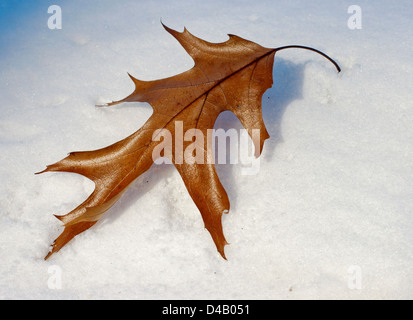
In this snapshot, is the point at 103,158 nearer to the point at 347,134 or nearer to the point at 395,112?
the point at 347,134

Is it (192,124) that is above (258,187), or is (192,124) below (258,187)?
above

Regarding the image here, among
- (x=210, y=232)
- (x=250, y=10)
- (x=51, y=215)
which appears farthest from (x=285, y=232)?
(x=250, y=10)
